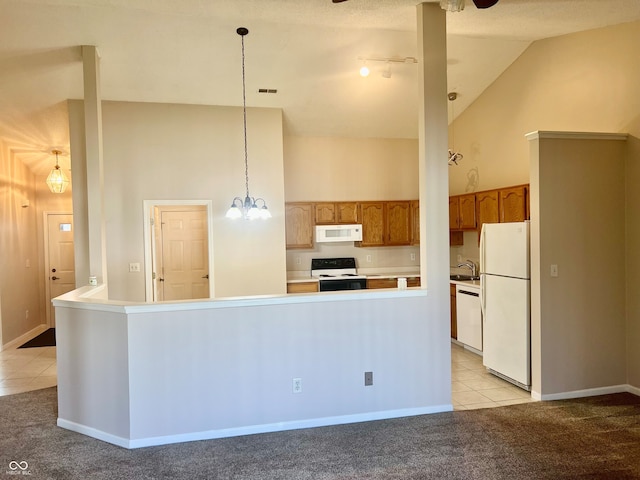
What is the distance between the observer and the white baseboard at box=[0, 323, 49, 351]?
5.81 m

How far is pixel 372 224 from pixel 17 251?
5.47m

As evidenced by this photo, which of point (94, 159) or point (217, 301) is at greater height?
point (94, 159)

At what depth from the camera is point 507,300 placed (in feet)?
13.3

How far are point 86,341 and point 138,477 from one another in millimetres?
1115

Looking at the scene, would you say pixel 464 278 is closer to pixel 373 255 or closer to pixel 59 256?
pixel 373 255

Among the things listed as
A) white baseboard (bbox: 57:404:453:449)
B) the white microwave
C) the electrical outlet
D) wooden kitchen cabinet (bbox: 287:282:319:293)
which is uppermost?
the white microwave

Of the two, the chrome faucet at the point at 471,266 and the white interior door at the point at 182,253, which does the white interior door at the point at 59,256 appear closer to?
the white interior door at the point at 182,253

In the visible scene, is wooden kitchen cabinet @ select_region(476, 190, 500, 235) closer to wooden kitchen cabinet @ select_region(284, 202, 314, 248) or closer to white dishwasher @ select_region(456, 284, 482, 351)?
white dishwasher @ select_region(456, 284, 482, 351)

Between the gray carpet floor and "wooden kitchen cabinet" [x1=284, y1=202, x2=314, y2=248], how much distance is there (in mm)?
3300

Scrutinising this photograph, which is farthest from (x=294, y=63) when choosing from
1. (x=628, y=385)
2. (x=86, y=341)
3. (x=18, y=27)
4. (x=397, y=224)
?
(x=628, y=385)


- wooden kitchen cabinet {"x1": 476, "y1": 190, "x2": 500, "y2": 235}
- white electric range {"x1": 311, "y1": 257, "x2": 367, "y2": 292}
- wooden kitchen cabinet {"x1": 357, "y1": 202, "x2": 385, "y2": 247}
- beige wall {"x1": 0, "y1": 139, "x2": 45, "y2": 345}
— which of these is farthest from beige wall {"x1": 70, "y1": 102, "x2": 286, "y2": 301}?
wooden kitchen cabinet {"x1": 476, "y1": 190, "x2": 500, "y2": 235}

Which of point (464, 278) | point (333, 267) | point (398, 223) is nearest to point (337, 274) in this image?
point (333, 267)

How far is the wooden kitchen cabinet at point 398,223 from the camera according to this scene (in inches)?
252

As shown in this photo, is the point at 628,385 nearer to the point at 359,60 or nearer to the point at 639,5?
the point at 639,5
